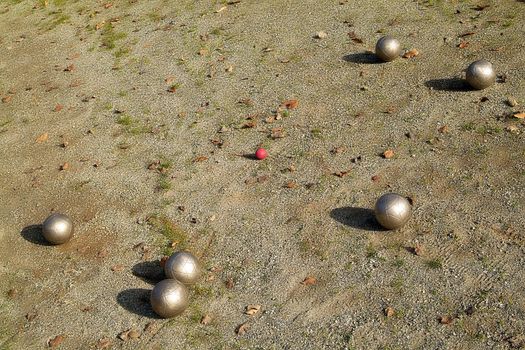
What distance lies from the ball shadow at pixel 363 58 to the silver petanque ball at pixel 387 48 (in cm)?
20

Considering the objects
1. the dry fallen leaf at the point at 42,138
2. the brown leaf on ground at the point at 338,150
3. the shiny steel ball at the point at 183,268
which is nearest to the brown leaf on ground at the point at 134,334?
the shiny steel ball at the point at 183,268

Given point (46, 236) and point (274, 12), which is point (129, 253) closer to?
point (46, 236)

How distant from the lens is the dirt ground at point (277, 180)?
6.16m

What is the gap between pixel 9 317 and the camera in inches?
266

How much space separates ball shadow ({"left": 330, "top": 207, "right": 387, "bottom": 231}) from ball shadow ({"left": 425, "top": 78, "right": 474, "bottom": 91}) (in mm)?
3008

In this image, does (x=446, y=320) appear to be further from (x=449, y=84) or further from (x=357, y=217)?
(x=449, y=84)

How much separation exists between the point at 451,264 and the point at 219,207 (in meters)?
2.97

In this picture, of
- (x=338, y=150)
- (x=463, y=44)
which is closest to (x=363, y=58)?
(x=463, y=44)

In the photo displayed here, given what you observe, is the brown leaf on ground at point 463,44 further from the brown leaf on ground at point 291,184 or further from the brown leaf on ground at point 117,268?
the brown leaf on ground at point 117,268

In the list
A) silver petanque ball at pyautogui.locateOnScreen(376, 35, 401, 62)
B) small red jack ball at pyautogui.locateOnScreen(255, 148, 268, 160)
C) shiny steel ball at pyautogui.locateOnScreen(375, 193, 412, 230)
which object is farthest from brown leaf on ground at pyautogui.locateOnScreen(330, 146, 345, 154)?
silver petanque ball at pyautogui.locateOnScreen(376, 35, 401, 62)

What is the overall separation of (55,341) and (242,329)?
2.02 meters

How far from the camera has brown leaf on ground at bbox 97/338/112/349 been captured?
617 cm

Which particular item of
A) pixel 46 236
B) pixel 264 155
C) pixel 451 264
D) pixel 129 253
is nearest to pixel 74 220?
pixel 46 236

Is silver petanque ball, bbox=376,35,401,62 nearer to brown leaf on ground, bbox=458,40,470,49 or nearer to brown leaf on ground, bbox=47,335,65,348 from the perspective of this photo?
brown leaf on ground, bbox=458,40,470,49
